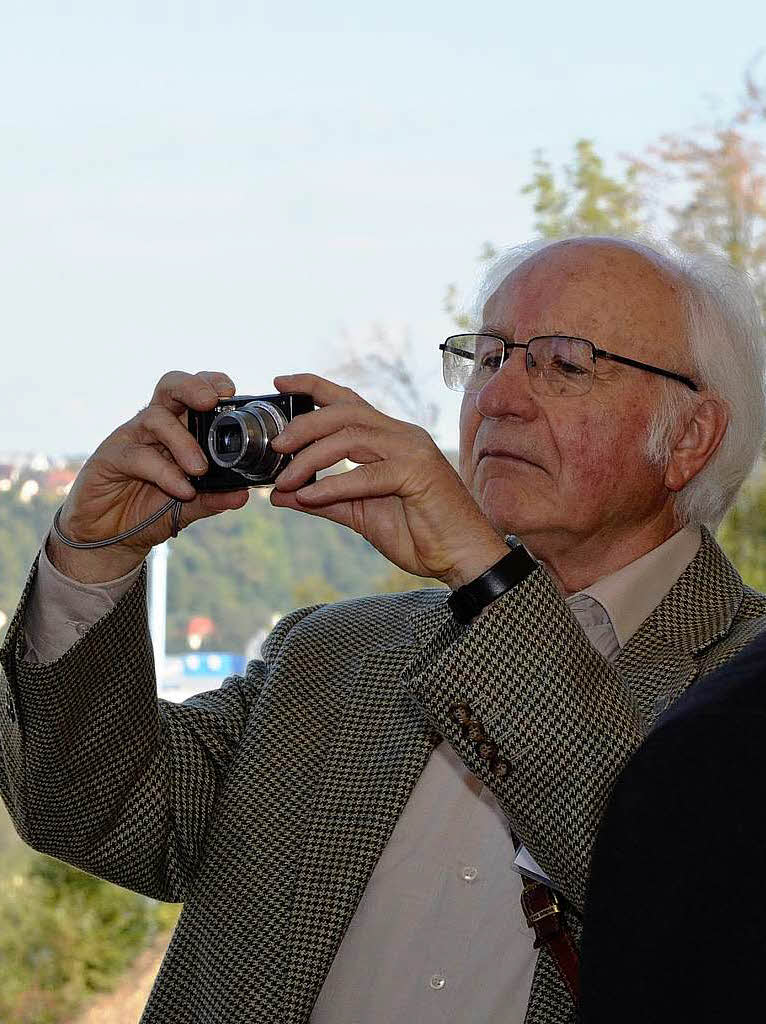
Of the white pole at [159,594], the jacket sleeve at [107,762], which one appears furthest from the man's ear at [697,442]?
the white pole at [159,594]

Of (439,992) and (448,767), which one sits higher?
(448,767)

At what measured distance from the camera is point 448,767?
1.43m

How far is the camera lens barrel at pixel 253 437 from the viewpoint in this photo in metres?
1.17

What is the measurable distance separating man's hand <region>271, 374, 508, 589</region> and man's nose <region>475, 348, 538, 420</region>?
44cm

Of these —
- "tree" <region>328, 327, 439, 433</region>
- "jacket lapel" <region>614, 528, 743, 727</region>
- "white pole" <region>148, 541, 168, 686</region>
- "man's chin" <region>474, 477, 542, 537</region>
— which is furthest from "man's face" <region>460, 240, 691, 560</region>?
"white pole" <region>148, 541, 168, 686</region>

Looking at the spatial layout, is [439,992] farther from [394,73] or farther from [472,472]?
[394,73]

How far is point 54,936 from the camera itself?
3697 millimetres

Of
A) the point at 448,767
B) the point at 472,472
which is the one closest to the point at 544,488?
the point at 472,472

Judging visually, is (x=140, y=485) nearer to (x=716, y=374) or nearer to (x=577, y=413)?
(x=577, y=413)

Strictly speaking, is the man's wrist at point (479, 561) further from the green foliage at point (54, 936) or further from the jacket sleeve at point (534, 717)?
the green foliage at point (54, 936)

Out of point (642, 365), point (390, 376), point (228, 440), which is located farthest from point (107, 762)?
point (390, 376)

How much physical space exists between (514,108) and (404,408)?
1041mm

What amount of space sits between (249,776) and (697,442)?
29.1 inches

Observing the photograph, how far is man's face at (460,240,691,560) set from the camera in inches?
60.1
